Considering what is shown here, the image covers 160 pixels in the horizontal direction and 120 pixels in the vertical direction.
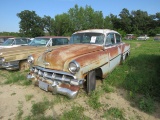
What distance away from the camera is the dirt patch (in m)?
3.04

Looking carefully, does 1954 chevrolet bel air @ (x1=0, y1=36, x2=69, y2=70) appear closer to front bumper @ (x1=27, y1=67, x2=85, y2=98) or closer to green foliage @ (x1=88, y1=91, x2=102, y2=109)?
front bumper @ (x1=27, y1=67, x2=85, y2=98)

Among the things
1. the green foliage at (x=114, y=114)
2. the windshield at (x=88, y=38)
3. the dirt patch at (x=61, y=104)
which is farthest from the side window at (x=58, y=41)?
the green foliage at (x=114, y=114)

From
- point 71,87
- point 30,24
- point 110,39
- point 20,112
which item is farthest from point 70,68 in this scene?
point 30,24

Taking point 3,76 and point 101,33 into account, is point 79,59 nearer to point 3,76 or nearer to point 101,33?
point 101,33

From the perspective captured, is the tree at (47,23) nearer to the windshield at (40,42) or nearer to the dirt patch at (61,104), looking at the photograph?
the windshield at (40,42)


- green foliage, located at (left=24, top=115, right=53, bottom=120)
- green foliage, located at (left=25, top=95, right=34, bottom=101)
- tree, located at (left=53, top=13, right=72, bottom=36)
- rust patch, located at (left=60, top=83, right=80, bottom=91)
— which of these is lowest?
green foliage, located at (left=24, top=115, right=53, bottom=120)

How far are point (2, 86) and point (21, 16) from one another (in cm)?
4424

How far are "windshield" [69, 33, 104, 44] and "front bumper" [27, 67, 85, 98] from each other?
177cm

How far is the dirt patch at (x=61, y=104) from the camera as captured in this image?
3039mm

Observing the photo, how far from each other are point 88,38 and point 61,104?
7.64 feet

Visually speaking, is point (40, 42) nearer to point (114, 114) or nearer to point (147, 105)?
point (114, 114)

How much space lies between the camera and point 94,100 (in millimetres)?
3545

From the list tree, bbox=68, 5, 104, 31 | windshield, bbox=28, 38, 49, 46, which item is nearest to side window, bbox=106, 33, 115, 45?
windshield, bbox=28, 38, 49, 46

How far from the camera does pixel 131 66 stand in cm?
632
